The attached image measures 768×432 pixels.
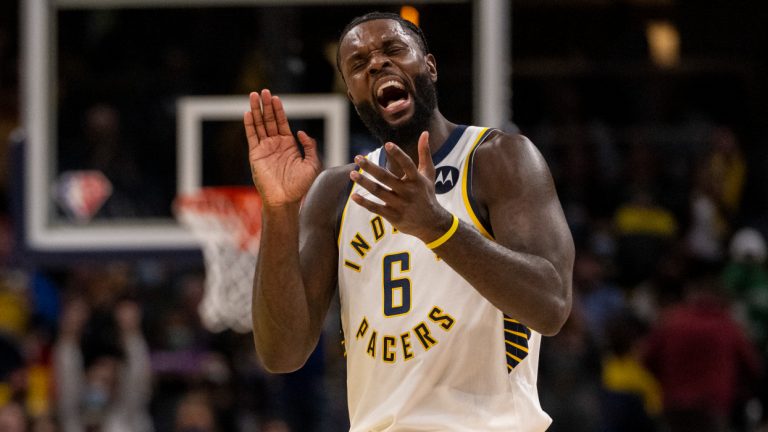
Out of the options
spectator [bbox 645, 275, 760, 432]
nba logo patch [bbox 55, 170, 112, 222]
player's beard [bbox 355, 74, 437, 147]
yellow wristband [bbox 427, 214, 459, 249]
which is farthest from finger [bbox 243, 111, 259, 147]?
spectator [bbox 645, 275, 760, 432]

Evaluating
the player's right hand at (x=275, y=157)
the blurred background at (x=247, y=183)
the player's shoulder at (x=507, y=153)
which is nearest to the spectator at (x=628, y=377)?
the blurred background at (x=247, y=183)

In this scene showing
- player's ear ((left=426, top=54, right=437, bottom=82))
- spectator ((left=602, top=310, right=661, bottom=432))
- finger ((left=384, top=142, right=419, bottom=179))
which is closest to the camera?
finger ((left=384, top=142, right=419, bottom=179))

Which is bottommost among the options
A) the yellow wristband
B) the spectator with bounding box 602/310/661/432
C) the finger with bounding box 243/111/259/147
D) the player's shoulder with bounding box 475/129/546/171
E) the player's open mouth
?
the spectator with bounding box 602/310/661/432

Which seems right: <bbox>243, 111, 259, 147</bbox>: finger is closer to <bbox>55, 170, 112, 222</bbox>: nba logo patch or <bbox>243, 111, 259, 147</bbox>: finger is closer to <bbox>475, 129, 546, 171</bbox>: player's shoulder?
<bbox>475, 129, 546, 171</bbox>: player's shoulder

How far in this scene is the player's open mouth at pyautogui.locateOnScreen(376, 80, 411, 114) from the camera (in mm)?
3490

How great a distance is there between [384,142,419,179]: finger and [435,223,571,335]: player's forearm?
18 cm

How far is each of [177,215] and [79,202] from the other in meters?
0.63

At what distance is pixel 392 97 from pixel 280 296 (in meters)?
0.60

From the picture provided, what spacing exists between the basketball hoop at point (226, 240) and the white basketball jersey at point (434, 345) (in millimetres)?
4171

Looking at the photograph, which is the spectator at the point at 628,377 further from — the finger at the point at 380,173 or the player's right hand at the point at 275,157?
the finger at the point at 380,173

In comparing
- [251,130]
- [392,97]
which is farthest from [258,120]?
[392,97]

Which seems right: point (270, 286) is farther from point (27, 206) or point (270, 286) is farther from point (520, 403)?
point (27, 206)

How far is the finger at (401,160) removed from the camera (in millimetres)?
2996

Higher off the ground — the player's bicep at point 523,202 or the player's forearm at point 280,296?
the player's bicep at point 523,202
